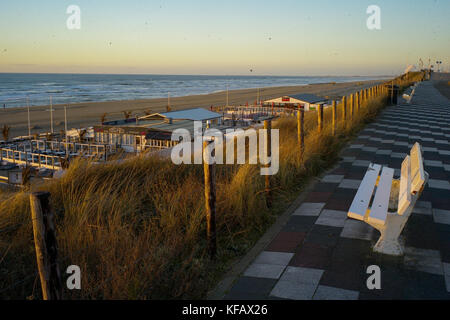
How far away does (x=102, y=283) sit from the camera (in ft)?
8.87

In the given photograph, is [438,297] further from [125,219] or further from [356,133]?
[356,133]

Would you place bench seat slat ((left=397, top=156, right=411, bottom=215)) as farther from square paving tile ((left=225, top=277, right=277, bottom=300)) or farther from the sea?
the sea

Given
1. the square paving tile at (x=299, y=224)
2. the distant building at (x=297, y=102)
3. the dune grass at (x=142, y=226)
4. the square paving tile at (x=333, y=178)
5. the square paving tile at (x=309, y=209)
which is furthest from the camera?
the distant building at (x=297, y=102)

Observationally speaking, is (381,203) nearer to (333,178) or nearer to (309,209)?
(309,209)

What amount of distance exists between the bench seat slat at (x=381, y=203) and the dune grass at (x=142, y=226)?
4.11ft

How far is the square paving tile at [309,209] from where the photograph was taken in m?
4.93

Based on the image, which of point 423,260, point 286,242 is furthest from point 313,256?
point 423,260

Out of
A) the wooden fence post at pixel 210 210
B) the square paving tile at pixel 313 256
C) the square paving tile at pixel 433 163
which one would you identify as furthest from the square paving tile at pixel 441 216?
the square paving tile at pixel 433 163

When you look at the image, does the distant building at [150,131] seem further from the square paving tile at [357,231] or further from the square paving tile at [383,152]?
the square paving tile at [357,231]

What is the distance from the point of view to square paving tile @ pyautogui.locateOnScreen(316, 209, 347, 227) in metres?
4.55

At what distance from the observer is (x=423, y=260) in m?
3.61

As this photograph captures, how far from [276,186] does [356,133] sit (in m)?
6.06

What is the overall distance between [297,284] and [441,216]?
7.78 ft

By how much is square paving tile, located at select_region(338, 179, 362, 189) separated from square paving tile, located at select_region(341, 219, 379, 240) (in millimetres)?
1431
